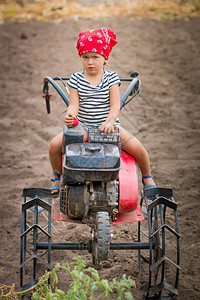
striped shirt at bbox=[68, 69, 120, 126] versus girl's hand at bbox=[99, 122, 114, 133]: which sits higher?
striped shirt at bbox=[68, 69, 120, 126]

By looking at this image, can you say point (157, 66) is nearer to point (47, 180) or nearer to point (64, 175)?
point (47, 180)

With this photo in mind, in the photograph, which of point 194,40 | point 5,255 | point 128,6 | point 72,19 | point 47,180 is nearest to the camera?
point 5,255

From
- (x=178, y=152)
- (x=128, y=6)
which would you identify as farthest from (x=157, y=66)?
(x=128, y=6)

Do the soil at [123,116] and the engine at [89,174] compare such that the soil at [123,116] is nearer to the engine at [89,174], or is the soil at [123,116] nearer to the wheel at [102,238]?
the wheel at [102,238]

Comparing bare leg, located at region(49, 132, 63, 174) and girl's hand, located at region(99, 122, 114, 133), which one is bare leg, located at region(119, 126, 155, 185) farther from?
bare leg, located at region(49, 132, 63, 174)

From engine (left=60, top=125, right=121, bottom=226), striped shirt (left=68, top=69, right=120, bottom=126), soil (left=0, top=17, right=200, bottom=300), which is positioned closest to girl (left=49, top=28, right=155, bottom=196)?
striped shirt (left=68, top=69, right=120, bottom=126)

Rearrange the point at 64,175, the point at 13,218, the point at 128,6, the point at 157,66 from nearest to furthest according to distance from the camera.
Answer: the point at 64,175, the point at 13,218, the point at 157,66, the point at 128,6

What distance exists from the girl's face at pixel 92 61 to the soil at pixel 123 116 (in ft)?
5.28

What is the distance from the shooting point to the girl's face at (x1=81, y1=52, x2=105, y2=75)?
3039 mm

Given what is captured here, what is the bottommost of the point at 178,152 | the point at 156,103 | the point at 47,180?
the point at 47,180

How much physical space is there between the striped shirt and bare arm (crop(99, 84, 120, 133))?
0.04 m

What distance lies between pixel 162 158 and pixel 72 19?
21.6ft

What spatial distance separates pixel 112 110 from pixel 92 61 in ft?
1.33

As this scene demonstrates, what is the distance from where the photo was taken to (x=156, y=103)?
268 inches
